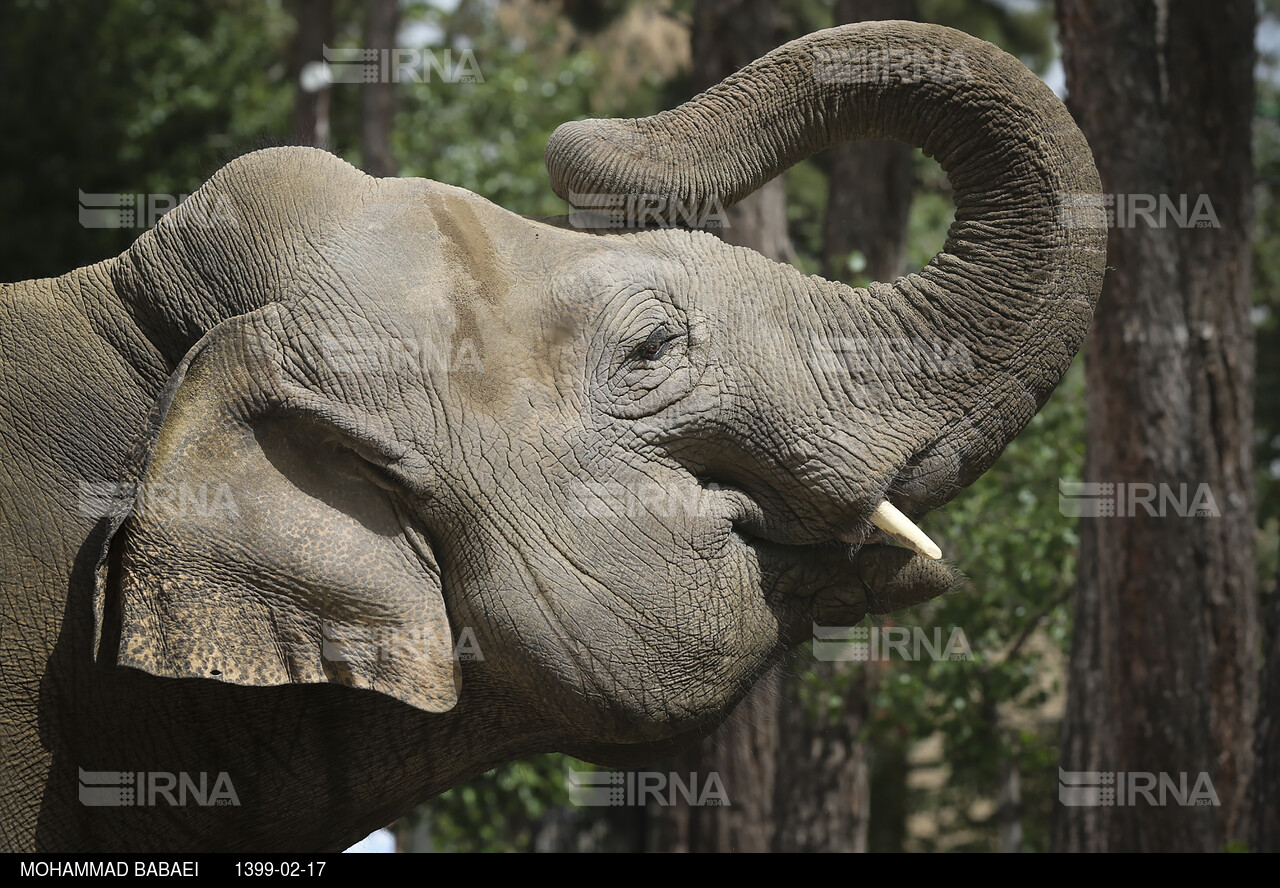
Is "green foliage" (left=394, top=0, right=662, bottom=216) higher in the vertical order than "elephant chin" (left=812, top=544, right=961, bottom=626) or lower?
higher

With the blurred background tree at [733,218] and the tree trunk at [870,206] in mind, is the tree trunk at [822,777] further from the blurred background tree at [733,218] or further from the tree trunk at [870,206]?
the tree trunk at [870,206]

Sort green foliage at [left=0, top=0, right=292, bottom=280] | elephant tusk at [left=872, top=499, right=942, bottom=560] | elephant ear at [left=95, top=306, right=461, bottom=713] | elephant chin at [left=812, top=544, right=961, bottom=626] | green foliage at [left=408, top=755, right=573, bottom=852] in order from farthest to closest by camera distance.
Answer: green foliage at [left=0, top=0, right=292, bottom=280] < green foliage at [left=408, top=755, right=573, bottom=852] < elephant chin at [left=812, top=544, right=961, bottom=626] < elephant tusk at [left=872, top=499, right=942, bottom=560] < elephant ear at [left=95, top=306, right=461, bottom=713]

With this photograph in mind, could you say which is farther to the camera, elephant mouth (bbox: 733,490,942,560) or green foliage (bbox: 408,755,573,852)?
green foliage (bbox: 408,755,573,852)

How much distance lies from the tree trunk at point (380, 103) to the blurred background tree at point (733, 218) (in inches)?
1.3

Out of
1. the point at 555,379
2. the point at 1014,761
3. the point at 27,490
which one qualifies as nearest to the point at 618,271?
the point at 555,379

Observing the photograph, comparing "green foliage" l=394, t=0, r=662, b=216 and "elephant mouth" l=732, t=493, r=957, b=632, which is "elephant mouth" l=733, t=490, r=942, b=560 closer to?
"elephant mouth" l=732, t=493, r=957, b=632

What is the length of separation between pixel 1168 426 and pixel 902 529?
330cm

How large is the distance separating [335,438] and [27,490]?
1.98 ft

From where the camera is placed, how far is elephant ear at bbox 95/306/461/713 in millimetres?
2186

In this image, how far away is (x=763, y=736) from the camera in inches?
285

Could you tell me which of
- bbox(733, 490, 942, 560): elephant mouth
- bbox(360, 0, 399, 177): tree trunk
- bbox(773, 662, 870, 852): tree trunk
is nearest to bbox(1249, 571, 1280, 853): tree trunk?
bbox(733, 490, 942, 560): elephant mouth
